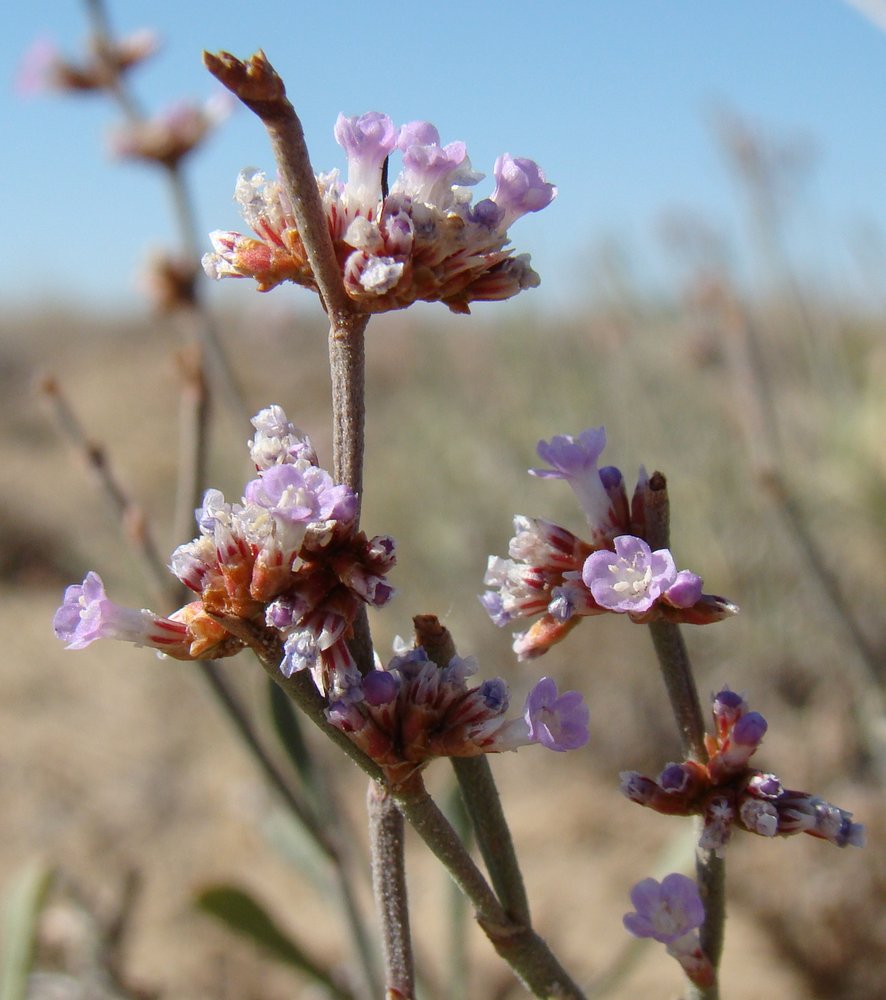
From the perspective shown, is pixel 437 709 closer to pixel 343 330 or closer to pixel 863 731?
pixel 343 330

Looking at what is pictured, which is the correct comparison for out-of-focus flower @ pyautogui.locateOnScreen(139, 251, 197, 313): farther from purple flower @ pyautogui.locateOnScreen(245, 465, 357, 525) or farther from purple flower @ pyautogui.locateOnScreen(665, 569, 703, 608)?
purple flower @ pyautogui.locateOnScreen(665, 569, 703, 608)

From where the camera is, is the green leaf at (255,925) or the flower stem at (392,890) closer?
the flower stem at (392,890)

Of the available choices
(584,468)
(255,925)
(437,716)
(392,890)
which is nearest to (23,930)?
(255,925)

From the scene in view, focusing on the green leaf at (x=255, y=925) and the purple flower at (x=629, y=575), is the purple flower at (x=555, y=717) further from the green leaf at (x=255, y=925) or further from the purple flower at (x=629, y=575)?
the green leaf at (x=255, y=925)

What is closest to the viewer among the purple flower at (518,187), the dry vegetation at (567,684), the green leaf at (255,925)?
the purple flower at (518,187)

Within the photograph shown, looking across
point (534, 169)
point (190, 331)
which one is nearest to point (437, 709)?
point (534, 169)

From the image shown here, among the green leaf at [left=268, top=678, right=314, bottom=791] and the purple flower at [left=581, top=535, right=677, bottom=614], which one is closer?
the purple flower at [left=581, top=535, right=677, bottom=614]

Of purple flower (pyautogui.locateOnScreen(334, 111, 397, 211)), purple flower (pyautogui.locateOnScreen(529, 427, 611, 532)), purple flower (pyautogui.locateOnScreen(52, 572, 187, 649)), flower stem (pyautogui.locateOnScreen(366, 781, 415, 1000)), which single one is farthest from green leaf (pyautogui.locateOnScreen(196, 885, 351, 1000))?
purple flower (pyautogui.locateOnScreen(334, 111, 397, 211))

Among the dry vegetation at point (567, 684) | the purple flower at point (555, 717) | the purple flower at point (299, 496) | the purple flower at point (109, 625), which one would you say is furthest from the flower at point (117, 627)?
the dry vegetation at point (567, 684)
